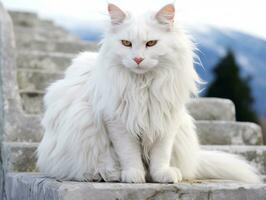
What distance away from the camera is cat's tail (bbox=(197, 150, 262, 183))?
3713 mm

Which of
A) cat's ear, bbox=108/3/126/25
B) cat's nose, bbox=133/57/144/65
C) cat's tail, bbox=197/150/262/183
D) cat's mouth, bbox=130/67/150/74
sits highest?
cat's ear, bbox=108/3/126/25

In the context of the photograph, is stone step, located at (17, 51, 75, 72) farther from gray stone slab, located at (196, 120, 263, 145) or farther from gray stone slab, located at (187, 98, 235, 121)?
gray stone slab, located at (196, 120, 263, 145)

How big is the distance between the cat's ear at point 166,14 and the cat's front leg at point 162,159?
1.97 ft

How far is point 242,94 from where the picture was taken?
47.1 ft

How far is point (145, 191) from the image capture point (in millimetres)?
3002

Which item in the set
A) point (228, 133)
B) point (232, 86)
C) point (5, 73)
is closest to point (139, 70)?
point (5, 73)

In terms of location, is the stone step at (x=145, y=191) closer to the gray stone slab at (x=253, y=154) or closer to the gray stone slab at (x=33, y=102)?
the gray stone slab at (x=253, y=154)

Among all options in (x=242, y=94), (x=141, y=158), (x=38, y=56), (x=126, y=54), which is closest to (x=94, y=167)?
(x=141, y=158)

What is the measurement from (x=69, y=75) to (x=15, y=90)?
1214 millimetres

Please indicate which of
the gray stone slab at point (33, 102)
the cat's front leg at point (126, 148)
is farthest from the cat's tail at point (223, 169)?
the gray stone slab at point (33, 102)

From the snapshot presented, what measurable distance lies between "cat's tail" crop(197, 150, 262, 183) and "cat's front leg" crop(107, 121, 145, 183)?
1.95 feet

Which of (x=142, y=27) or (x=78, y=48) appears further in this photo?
(x=78, y=48)

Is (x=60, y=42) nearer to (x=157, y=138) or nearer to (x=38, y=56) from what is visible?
(x=38, y=56)

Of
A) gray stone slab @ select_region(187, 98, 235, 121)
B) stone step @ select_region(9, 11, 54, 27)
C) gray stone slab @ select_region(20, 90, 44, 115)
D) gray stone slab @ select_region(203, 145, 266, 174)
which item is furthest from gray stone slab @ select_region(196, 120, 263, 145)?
stone step @ select_region(9, 11, 54, 27)
